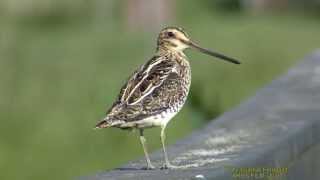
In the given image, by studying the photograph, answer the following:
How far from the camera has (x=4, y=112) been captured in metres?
13.7

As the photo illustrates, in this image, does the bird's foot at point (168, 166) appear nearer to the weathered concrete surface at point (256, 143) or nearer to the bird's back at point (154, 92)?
the weathered concrete surface at point (256, 143)

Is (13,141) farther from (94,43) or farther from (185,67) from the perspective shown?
(94,43)

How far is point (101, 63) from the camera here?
688 inches

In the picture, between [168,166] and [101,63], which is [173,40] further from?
[101,63]

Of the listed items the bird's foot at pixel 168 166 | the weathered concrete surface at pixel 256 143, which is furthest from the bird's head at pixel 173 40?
the bird's foot at pixel 168 166

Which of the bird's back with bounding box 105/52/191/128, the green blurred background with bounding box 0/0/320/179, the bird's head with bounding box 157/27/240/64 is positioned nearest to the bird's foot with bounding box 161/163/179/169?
the bird's back with bounding box 105/52/191/128

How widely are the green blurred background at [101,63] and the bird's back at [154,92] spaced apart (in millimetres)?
3842

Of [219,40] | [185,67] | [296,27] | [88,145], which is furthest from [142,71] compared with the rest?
[296,27]

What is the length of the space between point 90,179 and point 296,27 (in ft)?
50.3

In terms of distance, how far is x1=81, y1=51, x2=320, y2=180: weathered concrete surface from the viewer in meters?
6.52

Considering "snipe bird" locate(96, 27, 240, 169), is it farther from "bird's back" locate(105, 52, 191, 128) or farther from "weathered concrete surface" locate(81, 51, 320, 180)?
"weathered concrete surface" locate(81, 51, 320, 180)

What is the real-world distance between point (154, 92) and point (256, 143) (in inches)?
27.4

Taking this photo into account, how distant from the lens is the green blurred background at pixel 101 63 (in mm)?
12062

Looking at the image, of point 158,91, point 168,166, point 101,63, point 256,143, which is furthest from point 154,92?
point 101,63
